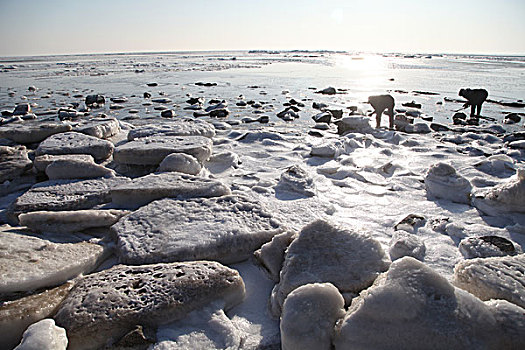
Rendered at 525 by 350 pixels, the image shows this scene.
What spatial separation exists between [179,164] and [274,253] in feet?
4.60

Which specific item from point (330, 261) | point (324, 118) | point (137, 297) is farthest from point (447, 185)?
point (324, 118)

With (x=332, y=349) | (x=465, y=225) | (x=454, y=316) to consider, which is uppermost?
(x=454, y=316)

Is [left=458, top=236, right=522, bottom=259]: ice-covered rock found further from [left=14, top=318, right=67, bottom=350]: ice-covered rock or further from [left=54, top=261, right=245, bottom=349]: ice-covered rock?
[left=14, top=318, right=67, bottom=350]: ice-covered rock

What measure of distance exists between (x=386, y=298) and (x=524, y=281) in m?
0.69

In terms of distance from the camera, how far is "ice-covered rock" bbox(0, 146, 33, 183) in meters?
2.88

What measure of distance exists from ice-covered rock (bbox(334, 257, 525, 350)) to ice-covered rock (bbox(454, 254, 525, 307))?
8.4 inches

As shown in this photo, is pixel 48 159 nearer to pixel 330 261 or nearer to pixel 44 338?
pixel 44 338

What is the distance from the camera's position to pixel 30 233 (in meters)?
1.93

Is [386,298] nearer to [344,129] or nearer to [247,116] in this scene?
[344,129]

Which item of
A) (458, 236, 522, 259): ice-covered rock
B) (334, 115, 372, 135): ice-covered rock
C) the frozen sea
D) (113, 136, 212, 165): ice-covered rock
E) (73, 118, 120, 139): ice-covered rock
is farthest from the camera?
(334, 115, 372, 135): ice-covered rock

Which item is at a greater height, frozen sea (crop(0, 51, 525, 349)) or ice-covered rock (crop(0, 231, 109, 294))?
ice-covered rock (crop(0, 231, 109, 294))

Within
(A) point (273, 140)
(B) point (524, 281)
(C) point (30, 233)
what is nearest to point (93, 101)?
(A) point (273, 140)

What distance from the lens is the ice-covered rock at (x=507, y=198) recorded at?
7.57ft

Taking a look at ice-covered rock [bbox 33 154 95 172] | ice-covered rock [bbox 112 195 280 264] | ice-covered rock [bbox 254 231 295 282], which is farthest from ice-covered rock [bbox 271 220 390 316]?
ice-covered rock [bbox 33 154 95 172]
